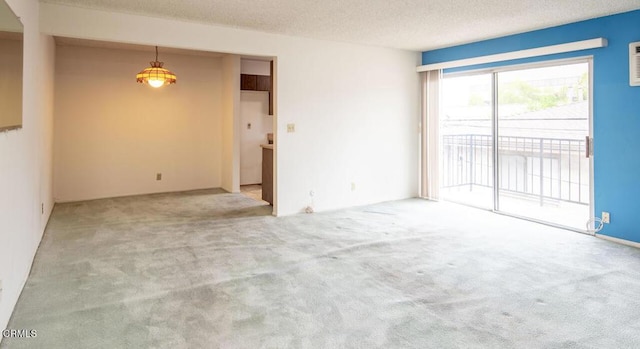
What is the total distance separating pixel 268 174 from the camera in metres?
6.00

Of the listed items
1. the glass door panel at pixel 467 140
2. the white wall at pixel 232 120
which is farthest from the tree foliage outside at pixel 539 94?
the white wall at pixel 232 120

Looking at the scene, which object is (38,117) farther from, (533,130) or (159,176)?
(533,130)

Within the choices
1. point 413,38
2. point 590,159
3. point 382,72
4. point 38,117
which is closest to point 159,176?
point 38,117

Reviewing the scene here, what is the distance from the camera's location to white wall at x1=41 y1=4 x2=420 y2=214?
15.9 ft

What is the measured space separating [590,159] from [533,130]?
135 centimetres

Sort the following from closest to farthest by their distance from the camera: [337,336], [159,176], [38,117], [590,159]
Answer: [337,336]
[38,117]
[590,159]
[159,176]

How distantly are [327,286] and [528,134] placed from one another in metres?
4.31

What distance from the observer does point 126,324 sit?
235cm

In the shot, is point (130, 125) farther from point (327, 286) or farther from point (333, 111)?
point (327, 286)

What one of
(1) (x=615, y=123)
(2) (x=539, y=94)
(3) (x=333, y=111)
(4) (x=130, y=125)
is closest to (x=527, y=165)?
(2) (x=539, y=94)

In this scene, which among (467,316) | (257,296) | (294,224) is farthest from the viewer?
(294,224)

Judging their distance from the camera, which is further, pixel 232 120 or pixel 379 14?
pixel 232 120

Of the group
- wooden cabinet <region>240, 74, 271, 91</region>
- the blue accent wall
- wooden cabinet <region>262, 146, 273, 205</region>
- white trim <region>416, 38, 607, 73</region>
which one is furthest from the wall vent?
wooden cabinet <region>240, 74, 271, 91</region>

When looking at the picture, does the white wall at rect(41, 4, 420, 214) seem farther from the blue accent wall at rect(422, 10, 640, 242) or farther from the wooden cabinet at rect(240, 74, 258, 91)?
the wooden cabinet at rect(240, 74, 258, 91)
